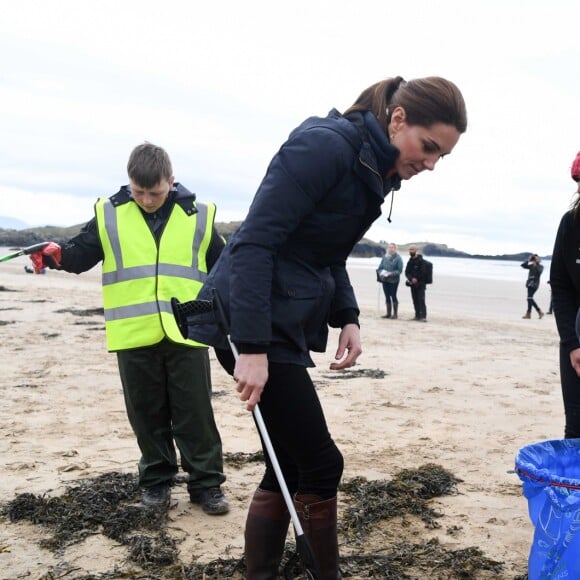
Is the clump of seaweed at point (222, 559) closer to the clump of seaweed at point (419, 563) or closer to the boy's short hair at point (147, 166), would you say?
the clump of seaweed at point (419, 563)

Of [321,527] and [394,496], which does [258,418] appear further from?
[394,496]

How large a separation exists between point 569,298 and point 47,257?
9.00 ft

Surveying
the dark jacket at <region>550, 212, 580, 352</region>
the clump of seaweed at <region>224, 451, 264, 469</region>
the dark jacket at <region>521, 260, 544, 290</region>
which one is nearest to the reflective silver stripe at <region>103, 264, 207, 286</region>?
the clump of seaweed at <region>224, 451, 264, 469</region>

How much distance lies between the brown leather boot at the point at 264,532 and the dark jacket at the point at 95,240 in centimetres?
173

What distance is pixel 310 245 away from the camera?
94.8 inches

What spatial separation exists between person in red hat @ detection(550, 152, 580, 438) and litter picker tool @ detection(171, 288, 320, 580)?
149cm

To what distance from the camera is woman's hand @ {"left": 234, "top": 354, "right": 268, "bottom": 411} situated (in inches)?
89.1

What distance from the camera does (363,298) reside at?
25.1m

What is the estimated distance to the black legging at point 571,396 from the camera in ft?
10.6

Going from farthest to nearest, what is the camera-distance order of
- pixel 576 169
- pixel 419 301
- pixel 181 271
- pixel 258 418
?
pixel 419 301 < pixel 181 271 < pixel 576 169 < pixel 258 418

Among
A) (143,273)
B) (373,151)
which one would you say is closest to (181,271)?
(143,273)

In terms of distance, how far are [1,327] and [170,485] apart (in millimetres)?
8236

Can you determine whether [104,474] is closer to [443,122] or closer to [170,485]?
[170,485]

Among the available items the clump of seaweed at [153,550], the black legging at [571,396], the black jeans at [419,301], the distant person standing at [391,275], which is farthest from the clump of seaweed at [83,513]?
the black jeans at [419,301]
